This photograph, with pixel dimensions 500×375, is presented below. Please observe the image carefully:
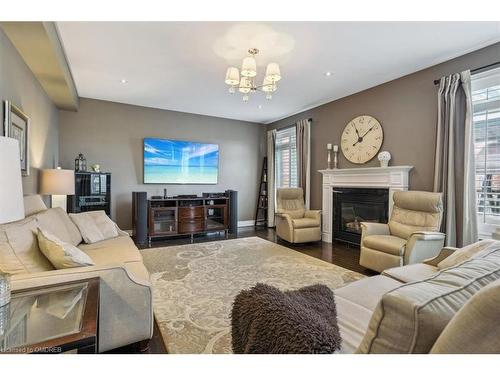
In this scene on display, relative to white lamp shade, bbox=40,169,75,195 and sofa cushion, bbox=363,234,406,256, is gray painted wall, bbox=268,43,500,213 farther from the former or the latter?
white lamp shade, bbox=40,169,75,195

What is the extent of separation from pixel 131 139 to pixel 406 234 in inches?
198

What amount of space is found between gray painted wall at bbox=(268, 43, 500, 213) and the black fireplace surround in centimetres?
46

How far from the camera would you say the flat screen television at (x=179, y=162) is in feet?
17.6

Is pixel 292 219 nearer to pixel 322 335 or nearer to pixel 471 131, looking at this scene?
pixel 471 131

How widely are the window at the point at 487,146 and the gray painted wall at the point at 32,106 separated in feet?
15.7

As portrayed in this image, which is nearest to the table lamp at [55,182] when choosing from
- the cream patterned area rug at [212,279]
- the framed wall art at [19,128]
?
the framed wall art at [19,128]

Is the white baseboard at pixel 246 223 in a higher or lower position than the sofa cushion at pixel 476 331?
lower

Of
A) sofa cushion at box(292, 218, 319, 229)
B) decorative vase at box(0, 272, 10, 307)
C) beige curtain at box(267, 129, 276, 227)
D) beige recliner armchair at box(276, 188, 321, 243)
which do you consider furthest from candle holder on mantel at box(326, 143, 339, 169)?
decorative vase at box(0, 272, 10, 307)

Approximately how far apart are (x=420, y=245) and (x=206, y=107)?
4.38 metres

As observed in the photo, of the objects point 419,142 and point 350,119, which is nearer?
point 419,142

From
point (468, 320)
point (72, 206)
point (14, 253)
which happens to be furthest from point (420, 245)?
point (72, 206)

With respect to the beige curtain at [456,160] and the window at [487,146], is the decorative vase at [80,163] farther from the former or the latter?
the window at [487,146]
